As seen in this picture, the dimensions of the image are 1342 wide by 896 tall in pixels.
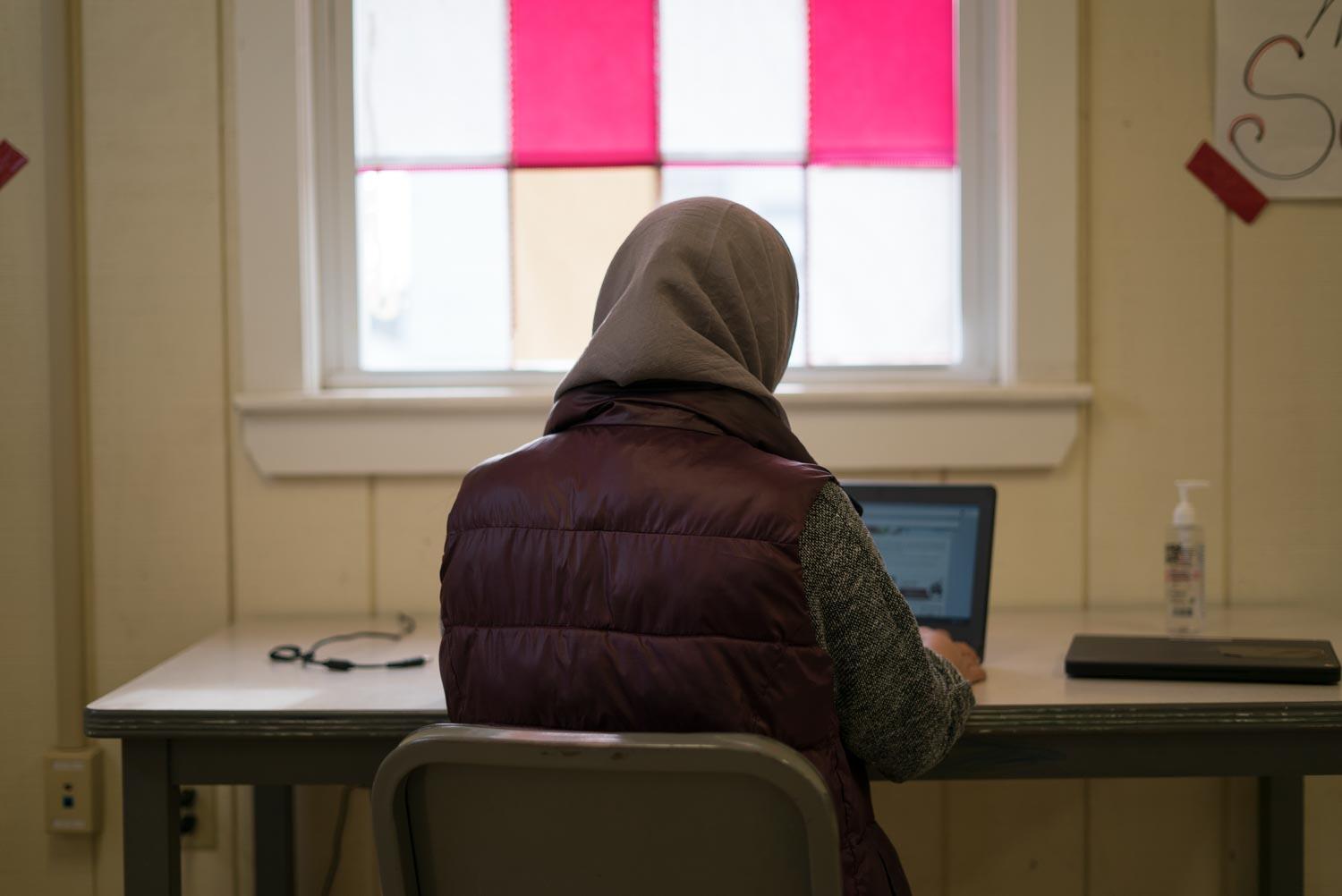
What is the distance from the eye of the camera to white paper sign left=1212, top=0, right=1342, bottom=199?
73.9 inches

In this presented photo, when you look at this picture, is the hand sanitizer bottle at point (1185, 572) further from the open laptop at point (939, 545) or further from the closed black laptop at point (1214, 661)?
the open laptop at point (939, 545)

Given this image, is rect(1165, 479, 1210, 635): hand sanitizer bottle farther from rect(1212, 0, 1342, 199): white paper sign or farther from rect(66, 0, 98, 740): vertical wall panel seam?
rect(66, 0, 98, 740): vertical wall panel seam

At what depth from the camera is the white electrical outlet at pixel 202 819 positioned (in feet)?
6.22

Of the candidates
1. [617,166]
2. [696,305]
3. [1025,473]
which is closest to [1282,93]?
[1025,473]

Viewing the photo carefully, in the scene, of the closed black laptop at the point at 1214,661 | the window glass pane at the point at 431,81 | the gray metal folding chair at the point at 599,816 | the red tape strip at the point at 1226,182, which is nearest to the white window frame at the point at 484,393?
the window glass pane at the point at 431,81

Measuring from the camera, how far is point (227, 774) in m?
1.32

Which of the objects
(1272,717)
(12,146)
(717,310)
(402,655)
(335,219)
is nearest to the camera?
(717,310)

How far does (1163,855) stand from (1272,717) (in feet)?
2.55

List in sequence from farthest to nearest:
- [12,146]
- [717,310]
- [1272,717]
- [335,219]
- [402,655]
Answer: [335,219]
[12,146]
[402,655]
[1272,717]
[717,310]

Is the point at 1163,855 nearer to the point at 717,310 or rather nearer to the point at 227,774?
the point at 717,310

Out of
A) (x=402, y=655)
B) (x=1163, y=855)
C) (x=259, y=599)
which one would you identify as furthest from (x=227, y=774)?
(x=1163, y=855)

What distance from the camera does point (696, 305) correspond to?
110cm

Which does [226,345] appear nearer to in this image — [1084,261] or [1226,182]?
[1084,261]

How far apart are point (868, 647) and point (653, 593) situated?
0.21m
